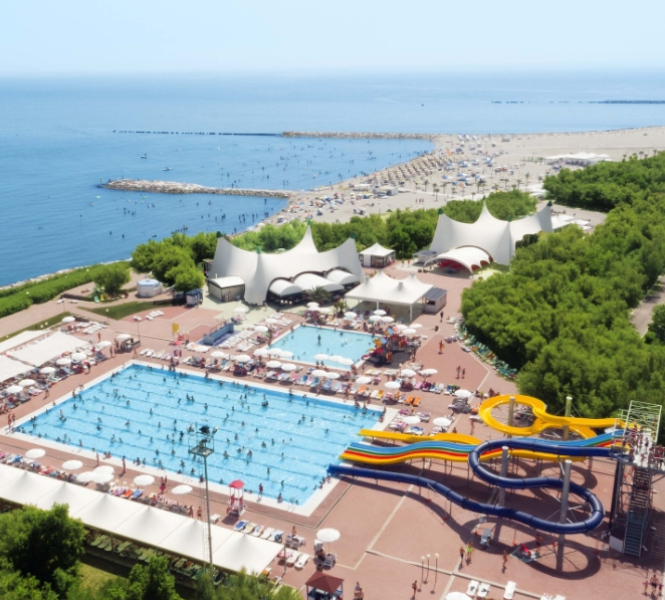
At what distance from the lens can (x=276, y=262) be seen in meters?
58.1

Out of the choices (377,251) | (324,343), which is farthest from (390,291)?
(377,251)

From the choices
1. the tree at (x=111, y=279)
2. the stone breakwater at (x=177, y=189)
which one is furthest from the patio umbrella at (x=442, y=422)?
the stone breakwater at (x=177, y=189)

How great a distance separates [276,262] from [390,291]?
10698 mm

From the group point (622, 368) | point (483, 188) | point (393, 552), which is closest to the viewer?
point (393, 552)

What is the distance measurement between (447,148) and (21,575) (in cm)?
15559

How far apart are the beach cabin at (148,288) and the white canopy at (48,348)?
11.4 metres

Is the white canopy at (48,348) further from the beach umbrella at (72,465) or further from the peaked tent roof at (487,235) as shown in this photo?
the peaked tent roof at (487,235)

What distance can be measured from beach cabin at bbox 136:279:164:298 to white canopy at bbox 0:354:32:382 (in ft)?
53.6

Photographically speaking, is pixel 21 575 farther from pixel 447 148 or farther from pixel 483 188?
pixel 447 148

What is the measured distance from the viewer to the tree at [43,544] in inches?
923

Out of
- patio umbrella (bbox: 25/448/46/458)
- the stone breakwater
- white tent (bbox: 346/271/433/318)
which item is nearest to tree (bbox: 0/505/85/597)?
patio umbrella (bbox: 25/448/46/458)

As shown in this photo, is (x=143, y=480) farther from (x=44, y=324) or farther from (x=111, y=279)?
(x=111, y=279)

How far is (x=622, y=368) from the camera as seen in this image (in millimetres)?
35625

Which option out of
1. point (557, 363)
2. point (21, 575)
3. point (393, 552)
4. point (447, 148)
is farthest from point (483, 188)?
point (21, 575)
